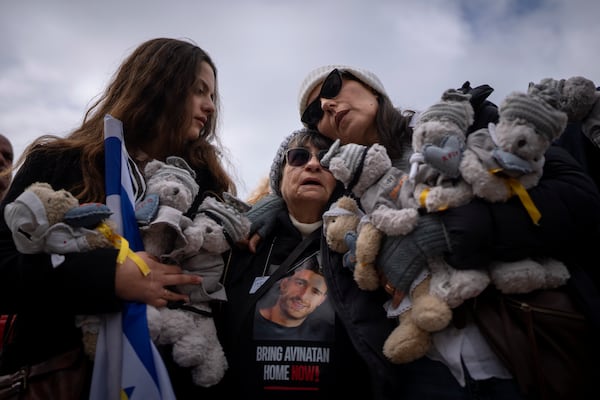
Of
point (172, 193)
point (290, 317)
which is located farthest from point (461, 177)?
point (172, 193)

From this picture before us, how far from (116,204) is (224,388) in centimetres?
108

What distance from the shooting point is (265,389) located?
2.16 m

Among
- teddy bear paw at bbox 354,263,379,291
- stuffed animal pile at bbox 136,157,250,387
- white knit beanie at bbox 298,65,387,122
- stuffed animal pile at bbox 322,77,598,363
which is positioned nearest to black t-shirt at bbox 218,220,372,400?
stuffed animal pile at bbox 136,157,250,387

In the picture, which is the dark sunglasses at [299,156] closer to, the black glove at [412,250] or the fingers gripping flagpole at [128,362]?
the black glove at [412,250]

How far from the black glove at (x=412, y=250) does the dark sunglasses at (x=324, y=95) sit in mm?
1340

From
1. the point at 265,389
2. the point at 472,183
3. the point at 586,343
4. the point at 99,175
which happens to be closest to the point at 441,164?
the point at 472,183

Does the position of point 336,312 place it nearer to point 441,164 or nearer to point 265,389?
point 265,389

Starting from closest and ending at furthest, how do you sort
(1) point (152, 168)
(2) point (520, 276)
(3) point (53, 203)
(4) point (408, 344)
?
(2) point (520, 276)
(4) point (408, 344)
(3) point (53, 203)
(1) point (152, 168)

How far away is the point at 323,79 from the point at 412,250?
5.83 feet

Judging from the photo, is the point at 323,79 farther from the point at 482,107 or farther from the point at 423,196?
the point at 423,196

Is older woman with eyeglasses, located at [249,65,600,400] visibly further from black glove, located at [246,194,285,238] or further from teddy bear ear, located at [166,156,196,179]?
teddy bear ear, located at [166,156,196,179]

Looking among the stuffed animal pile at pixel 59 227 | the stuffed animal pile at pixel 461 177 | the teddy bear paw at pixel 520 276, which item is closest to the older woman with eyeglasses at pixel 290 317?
the stuffed animal pile at pixel 461 177

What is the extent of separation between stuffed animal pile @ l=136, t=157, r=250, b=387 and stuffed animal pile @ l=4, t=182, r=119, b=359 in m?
0.22

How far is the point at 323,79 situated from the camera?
3.21 meters
